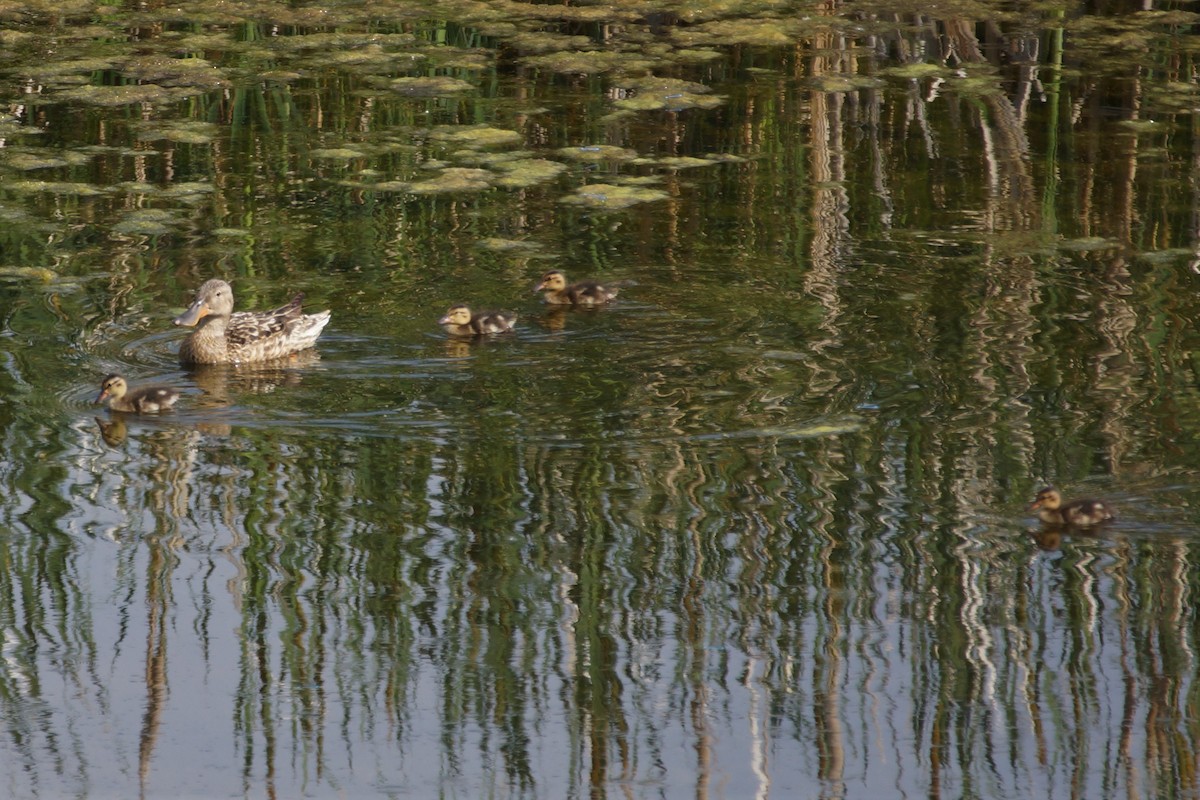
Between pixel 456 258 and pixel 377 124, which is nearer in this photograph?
pixel 456 258

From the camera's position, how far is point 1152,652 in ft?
18.0

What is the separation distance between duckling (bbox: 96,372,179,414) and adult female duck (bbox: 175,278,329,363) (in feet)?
2.59

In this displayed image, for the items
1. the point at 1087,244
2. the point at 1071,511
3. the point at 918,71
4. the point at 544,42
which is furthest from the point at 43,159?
the point at 1071,511

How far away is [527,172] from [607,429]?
164 inches

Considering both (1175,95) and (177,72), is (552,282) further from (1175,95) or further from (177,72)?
(1175,95)

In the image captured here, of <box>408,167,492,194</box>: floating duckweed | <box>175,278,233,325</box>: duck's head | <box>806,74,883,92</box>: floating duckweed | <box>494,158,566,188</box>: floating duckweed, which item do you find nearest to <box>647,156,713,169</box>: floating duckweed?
<box>494,158,566,188</box>: floating duckweed

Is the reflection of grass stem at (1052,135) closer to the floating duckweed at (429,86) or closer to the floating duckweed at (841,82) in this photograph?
the floating duckweed at (841,82)

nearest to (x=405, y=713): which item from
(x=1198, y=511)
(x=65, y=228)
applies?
(x=1198, y=511)

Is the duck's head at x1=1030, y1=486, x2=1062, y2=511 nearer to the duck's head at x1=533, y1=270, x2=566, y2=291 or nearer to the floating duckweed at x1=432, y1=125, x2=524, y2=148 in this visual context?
the duck's head at x1=533, y1=270, x2=566, y2=291

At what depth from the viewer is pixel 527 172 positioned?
11.3 metres

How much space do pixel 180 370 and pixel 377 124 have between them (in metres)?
4.15

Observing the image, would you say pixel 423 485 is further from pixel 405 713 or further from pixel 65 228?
pixel 65 228

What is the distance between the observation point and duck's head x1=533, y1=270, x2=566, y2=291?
9.05 metres

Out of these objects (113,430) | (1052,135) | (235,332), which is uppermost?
(1052,135)
